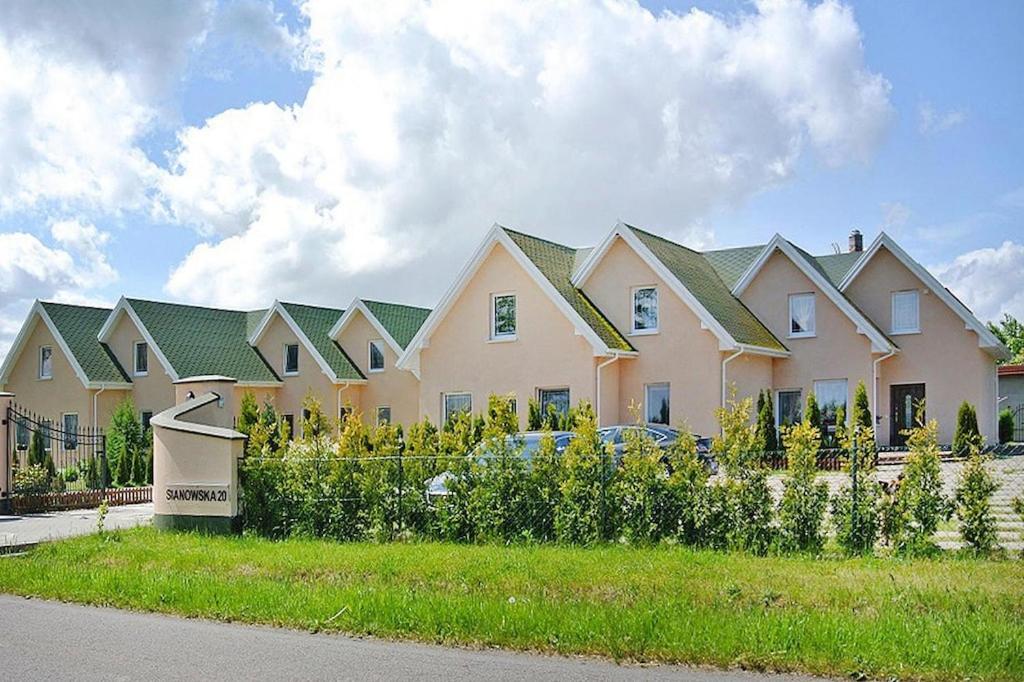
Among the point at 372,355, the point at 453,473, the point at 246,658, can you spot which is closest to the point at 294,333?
the point at 372,355

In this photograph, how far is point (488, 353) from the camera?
106 ft

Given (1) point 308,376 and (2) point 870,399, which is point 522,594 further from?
(1) point 308,376

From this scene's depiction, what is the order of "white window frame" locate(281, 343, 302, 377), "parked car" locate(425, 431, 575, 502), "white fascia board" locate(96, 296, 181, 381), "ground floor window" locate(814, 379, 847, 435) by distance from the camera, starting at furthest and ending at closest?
"white window frame" locate(281, 343, 302, 377), "white fascia board" locate(96, 296, 181, 381), "ground floor window" locate(814, 379, 847, 435), "parked car" locate(425, 431, 575, 502)

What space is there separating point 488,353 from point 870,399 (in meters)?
11.1

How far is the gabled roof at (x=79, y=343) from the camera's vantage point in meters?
40.2

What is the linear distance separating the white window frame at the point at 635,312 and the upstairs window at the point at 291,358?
15377 millimetres

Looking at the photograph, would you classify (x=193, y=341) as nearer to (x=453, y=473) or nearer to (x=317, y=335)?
(x=317, y=335)

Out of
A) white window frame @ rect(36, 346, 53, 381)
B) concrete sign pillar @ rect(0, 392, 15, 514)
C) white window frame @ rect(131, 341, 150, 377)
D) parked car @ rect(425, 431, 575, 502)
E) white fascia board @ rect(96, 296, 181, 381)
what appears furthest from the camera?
white window frame @ rect(36, 346, 53, 381)

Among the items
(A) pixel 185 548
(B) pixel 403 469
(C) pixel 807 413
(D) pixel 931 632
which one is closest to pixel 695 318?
(C) pixel 807 413

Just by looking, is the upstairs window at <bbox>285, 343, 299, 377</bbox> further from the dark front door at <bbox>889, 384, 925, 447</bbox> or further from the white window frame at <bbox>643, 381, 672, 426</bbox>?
the dark front door at <bbox>889, 384, 925, 447</bbox>

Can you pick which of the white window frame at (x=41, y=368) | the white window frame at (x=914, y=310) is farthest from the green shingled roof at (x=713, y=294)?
the white window frame at (x=41, y=368)

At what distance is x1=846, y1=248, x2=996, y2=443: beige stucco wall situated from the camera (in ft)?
103

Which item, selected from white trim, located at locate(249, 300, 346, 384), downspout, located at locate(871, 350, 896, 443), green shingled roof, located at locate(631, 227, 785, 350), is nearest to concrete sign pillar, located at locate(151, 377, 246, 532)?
green shingled roof, located at locate(631, 227, 785, 350)

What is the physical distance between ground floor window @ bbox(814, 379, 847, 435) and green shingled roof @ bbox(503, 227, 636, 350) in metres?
5.90
